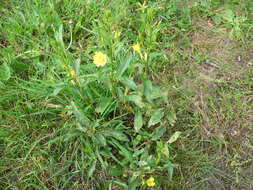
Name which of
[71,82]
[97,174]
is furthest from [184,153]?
[71,82]

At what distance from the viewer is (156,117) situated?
6.20 feet

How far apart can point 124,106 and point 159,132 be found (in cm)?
29

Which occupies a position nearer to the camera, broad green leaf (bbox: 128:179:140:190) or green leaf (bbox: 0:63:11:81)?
broad green leaf (bbox: 128:179:140:190)

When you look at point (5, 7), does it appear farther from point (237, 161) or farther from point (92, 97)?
point (237, 161)

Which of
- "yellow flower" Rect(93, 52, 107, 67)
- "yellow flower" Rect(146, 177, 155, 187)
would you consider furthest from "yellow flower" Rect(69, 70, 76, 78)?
"yellow flower" Rect(146, 177, 155, 187)

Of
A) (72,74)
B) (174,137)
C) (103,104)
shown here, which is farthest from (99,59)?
(174,137)

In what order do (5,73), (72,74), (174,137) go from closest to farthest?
(72,74) → (174,137) → (5,73)

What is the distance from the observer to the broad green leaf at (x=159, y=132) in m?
1.88

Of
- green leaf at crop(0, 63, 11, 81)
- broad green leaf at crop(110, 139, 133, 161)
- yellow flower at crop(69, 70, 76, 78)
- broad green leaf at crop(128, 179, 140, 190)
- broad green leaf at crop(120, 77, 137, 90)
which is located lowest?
broad green leaf at crop(128, 179, 140, 190)

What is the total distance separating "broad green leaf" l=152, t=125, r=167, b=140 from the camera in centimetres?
188

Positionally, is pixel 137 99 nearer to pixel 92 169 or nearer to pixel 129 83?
pixel 129 83

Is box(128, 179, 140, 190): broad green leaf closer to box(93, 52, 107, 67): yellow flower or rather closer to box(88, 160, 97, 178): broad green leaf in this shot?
box(88, 160, 97, 178): broad green leaf

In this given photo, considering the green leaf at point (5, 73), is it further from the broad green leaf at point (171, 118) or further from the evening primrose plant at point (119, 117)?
the broad green leaf at point (171, 118)

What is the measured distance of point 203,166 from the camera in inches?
74.1
